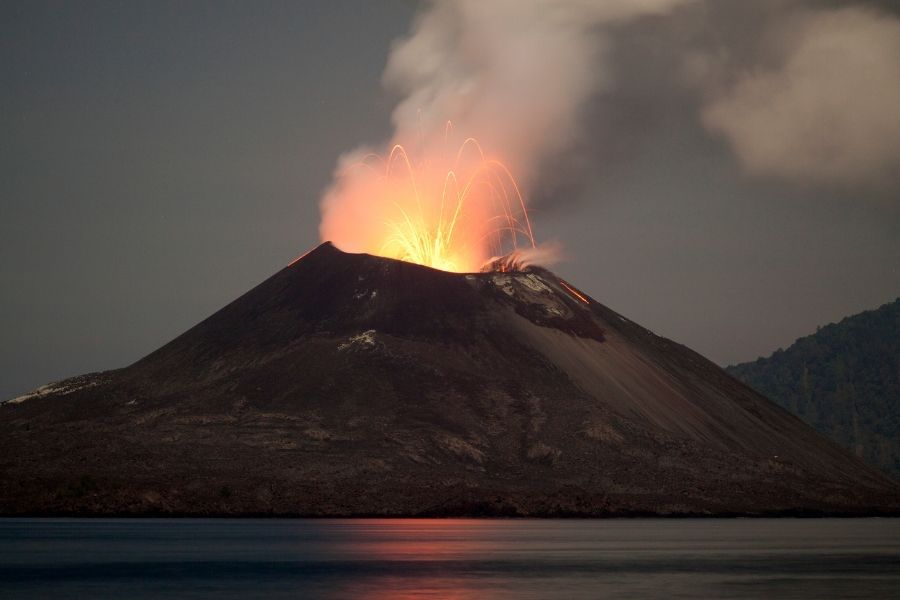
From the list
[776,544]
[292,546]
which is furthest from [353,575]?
[776,544]

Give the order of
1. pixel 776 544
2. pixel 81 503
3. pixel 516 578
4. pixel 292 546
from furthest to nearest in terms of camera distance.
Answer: pixel 81 503 → pixel 776 544 → pixel 292 546 → pixel 516 578

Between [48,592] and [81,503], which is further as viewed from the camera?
[81,503]

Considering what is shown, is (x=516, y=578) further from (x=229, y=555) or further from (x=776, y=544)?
(x=776, y=544)

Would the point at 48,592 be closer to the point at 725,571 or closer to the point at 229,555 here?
the point at 229,555

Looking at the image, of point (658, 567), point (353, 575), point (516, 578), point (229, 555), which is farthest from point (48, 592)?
point (658, 567)

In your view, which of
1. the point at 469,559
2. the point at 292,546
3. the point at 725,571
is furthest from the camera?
the point at 292,546

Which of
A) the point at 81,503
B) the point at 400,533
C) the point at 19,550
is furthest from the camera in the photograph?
the point at 81,503
